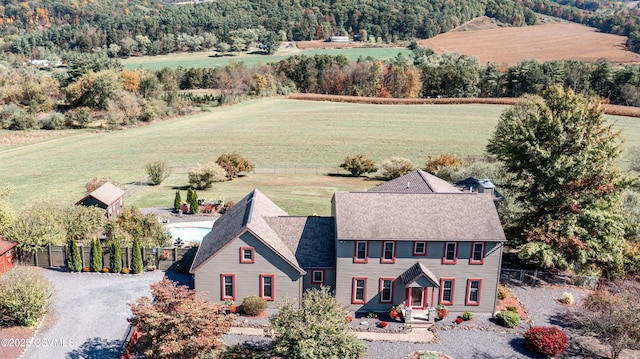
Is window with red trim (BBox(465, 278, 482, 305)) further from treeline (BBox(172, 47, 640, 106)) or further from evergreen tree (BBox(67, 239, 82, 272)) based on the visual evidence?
treeline (BBox(172, 47, 640, 106))

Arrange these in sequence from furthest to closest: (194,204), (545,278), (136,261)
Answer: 1. (194,204)
2. (545,278)
3. (136,261)

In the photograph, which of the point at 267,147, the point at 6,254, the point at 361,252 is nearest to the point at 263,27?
the point at 267,147

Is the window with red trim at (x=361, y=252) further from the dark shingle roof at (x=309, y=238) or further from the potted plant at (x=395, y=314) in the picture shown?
the potted plant at (x=395, y=314)

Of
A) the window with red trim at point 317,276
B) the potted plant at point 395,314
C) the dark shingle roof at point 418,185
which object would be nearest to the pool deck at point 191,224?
the dark shingle roof at point 418,185

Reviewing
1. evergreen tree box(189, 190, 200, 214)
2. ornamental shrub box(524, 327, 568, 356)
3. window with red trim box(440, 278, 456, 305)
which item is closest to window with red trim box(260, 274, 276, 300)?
window with red trim box(440, 278, 456, 305)

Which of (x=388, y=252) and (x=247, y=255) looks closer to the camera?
(x=247, y=255)

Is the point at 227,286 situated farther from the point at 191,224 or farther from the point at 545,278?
the point at 545,278

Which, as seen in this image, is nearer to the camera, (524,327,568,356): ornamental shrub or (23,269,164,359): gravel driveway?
(23,269,164,359): gravel driveway
